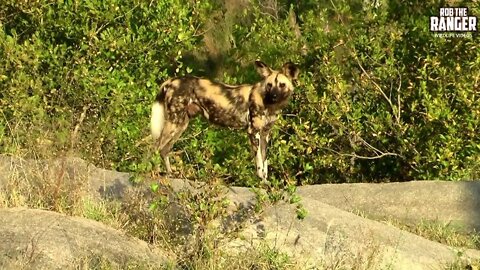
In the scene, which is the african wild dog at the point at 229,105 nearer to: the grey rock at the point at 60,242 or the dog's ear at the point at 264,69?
the dog's ear at the point at 264,69

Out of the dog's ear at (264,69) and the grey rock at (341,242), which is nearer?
the grey rock at (341,242)

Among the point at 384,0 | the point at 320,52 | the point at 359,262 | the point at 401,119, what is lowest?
the point at 359,262

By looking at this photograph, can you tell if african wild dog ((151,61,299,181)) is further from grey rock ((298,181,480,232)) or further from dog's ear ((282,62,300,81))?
grey rock ((298,181,480,232))

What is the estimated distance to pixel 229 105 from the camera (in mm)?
8578

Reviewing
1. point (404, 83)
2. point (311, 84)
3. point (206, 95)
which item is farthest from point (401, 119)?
point (206, 95)

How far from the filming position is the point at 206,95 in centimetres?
870

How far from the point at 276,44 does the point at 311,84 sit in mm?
969

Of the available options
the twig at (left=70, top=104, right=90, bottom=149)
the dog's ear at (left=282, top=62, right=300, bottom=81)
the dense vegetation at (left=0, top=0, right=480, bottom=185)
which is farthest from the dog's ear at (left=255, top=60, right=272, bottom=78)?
the twig at (left=70, top=104, right=90, bottom=149)

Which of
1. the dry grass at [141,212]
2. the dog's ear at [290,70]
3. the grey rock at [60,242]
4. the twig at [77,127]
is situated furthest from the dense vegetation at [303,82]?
the grey rock at [60,242]

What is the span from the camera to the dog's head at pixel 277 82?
8.27 meters

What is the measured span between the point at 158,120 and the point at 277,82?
1.44 meters

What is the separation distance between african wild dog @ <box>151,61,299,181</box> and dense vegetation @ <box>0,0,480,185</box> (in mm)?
595

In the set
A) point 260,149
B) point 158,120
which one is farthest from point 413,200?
point 158,120

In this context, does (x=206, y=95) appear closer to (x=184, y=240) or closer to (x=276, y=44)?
(x=276, y=44)
